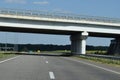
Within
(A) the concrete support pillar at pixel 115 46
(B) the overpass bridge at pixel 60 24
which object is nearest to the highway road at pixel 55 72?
(B) the overpass bridge at pixel 60 24

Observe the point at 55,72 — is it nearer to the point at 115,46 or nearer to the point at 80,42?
the point at 80,42

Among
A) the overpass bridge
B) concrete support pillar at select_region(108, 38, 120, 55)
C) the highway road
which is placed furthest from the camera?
concrete support pillar at select_region(108, 38, 120, 55)

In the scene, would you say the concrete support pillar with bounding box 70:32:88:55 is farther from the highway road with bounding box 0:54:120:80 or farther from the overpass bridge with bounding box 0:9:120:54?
the highway road with bounding box 0:54:120:80

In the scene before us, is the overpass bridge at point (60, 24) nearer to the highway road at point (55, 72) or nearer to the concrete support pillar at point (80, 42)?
the concrete support pillar at point (80, 42)

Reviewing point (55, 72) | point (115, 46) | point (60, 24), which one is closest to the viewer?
point (55, 72)

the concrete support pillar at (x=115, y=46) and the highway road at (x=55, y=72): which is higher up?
the highway road at (x=55, y=72)

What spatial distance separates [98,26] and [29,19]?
13.9 m

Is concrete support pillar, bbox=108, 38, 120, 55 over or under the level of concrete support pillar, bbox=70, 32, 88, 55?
under

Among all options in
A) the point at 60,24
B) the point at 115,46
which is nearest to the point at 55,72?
the point at 60,24

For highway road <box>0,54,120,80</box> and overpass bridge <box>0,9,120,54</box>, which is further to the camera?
overpass bridge <box>0,9,120,54</box>

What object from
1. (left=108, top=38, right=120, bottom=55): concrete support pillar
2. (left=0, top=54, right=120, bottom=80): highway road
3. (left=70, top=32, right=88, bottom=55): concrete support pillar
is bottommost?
(left=108, top=38, right=120, bottom=55): concrete support pillar

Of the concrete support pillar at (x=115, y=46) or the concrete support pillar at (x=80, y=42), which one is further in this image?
the concrete support pillar at (x=115, y=46)

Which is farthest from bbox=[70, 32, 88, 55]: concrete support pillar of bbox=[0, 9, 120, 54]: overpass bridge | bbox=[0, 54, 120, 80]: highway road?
bbox=[0, 54, 120, 80]: highway road

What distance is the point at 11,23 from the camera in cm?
5109
